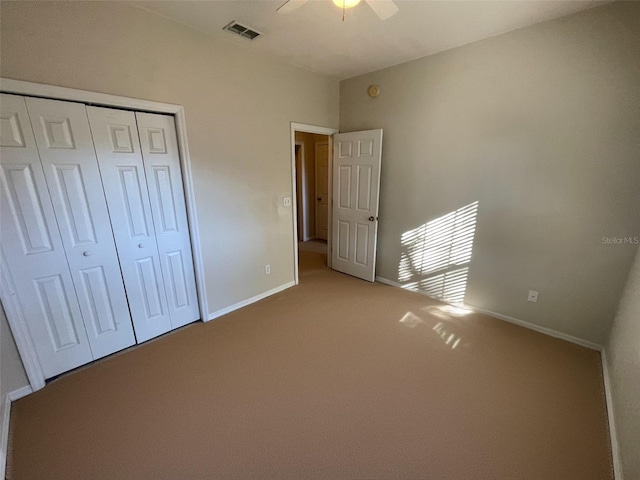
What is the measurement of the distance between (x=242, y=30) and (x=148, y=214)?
68.5 inches

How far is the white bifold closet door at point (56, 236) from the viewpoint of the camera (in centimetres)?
164

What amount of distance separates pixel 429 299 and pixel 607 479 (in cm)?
191

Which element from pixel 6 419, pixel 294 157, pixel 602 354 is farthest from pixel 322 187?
pixel 6 419

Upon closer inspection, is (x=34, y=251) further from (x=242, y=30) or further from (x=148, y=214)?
(x=242, y=30)

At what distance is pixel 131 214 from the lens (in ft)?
6.97

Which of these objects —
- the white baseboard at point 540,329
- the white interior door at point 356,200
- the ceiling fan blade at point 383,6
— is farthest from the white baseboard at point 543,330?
the ceiling fan blade at point 383,6

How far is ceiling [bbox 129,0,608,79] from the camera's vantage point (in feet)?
6.16

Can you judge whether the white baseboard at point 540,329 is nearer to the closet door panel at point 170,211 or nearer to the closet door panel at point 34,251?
the closet door panel at point 170,211

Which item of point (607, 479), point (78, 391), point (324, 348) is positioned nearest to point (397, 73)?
point (324, 348)

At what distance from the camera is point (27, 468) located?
1.38 metres

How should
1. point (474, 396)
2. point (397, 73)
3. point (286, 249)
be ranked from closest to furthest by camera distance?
point (474, 396) < point (397, 73) < point (286, 249)

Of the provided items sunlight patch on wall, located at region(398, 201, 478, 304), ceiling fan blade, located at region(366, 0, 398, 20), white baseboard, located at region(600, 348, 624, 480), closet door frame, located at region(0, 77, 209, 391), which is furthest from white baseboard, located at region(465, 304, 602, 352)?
closet door frame, located at region(0, 77, 209, 391)

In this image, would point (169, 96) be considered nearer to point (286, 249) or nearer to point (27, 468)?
point (286, 249)

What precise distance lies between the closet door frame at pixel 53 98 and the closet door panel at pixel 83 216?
0.21 feet
